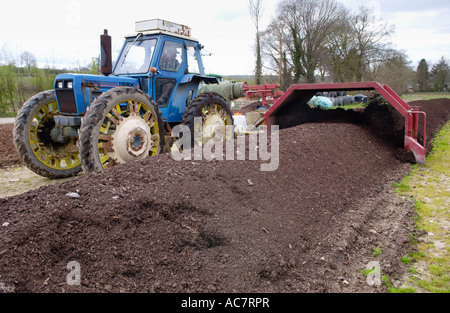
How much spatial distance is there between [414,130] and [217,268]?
18.5ft

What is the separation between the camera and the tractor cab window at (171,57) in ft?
21.6

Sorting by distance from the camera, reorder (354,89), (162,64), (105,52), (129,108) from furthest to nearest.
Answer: (354,89)
(162,64)
(105,52)
(129,108)

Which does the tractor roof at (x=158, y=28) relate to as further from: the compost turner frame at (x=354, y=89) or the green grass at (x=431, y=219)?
the green grass at (x=431, y=219)

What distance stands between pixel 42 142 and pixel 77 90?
1.41 metres

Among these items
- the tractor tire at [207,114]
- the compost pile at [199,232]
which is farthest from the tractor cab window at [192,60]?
the compost pile at [199,232]

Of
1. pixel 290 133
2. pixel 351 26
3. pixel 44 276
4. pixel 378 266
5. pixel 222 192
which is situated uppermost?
pixel 351 26

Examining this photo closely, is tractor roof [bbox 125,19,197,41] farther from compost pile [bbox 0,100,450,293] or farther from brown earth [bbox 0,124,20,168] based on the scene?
brown earth [bbox 0,124,20,168]

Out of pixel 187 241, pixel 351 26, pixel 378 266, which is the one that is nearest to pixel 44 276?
pixel 187 241

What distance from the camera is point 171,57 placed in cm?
676

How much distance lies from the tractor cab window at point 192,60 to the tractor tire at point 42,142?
8.55 ft

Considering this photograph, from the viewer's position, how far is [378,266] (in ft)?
10.1

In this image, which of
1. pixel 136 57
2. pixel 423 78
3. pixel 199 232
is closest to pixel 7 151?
pixel 136 57

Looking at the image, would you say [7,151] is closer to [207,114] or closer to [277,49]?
[207,114]

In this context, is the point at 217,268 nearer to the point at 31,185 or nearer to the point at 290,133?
the point at 290,133
